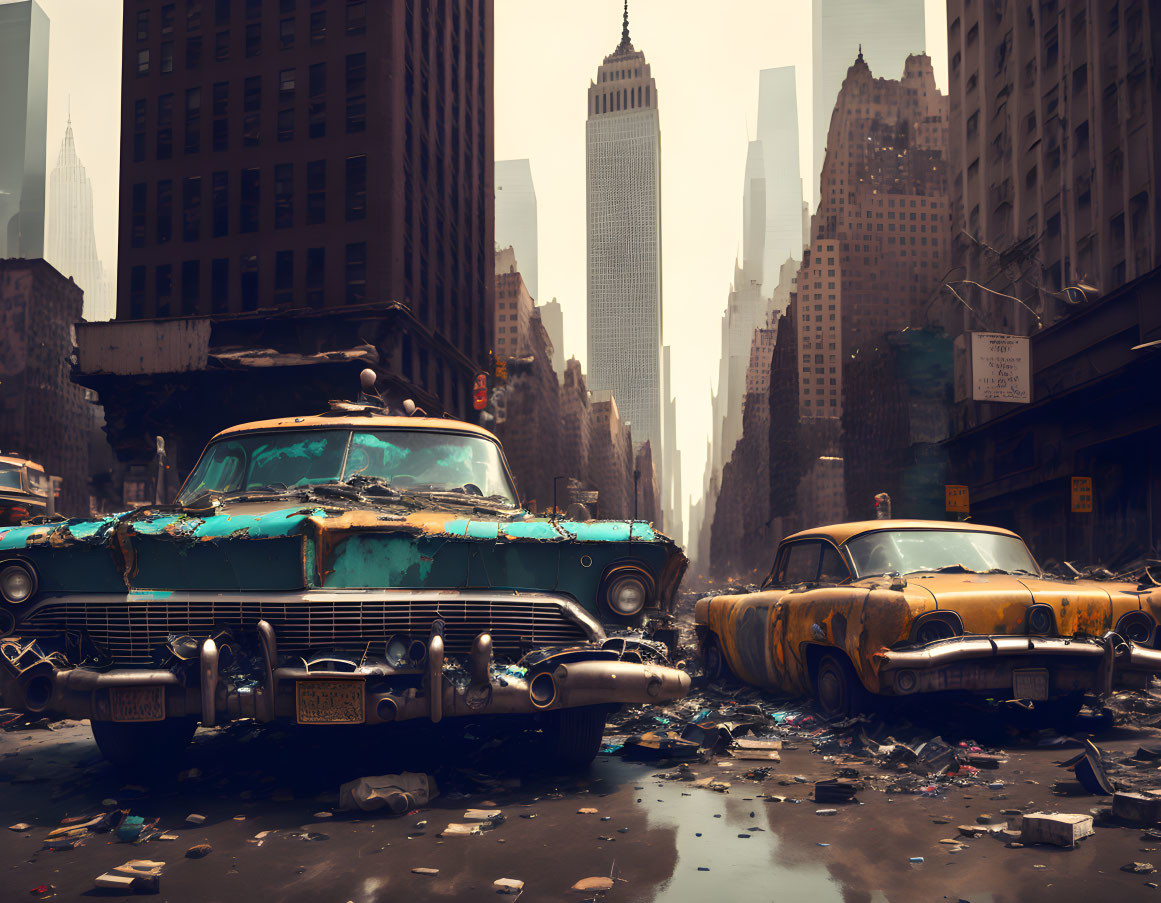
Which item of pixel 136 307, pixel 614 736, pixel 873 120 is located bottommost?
pixel 614 736

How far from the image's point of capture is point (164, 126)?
1677 inches

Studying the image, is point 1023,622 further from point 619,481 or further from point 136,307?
point 619,481

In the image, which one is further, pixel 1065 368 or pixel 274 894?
pixel 1065 368

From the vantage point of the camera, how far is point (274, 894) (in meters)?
3.76

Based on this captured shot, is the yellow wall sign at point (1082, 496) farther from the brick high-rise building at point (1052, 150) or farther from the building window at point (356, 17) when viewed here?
the building window at point (356, 17)

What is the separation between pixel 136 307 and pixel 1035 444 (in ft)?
111

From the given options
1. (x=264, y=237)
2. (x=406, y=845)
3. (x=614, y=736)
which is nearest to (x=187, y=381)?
(x=264, y=237)

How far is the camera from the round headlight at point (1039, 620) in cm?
659

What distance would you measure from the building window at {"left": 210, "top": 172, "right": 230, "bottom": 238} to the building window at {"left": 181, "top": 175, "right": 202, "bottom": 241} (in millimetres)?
690

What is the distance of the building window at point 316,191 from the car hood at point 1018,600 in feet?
121

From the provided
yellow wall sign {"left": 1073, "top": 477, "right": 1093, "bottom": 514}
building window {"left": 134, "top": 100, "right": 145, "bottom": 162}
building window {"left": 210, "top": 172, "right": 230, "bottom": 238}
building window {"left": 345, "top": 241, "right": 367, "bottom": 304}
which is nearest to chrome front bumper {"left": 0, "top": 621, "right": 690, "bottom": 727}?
yellow wall sign {"left": 1073, "top": 477, "right": 1093, "bottom": 514}

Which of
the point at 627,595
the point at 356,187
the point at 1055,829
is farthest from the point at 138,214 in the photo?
the point at 1055,829

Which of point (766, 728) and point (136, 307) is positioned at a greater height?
point (136, 307)

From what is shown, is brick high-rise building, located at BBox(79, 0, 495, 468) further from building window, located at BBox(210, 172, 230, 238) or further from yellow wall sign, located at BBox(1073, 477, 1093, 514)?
yellow wall sign, located at BBox(1073, 477, 1093, 514)
